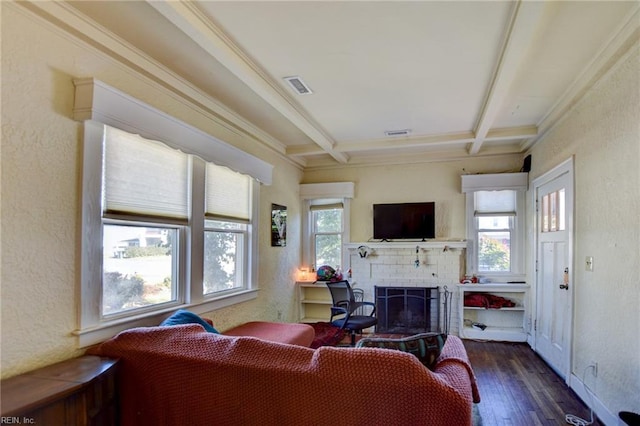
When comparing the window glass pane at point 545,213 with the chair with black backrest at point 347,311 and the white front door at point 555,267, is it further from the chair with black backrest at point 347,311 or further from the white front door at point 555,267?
the chair with black backrest at point 347,311

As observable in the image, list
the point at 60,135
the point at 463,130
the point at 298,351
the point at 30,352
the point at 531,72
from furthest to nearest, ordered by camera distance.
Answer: the point at 463,130 < the point at 531,72 < the point at 60,135 < the point at 30,352 < the point at 298,351

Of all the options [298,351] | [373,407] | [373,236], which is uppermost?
[373,236]

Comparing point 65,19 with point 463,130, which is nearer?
point 65,19

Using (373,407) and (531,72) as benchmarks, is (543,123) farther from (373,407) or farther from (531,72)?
(373,407)

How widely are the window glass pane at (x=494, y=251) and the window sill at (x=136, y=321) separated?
3.45 meters

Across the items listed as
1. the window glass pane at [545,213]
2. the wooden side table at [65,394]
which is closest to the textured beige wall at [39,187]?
the wooden side table at [65,394]

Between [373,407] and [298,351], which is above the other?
[298,351]

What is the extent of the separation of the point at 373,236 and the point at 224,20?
3863 millimetres

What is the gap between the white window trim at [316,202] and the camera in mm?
5441

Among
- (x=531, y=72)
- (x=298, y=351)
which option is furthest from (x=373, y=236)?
(x=298, y=351)

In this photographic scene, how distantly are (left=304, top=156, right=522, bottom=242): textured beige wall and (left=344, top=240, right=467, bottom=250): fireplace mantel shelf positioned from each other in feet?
0.59

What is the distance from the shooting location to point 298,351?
67.2 inches

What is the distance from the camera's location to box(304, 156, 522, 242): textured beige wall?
5.08 metres

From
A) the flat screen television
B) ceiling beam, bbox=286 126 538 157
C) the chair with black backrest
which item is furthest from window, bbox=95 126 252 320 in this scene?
the flat screen television
